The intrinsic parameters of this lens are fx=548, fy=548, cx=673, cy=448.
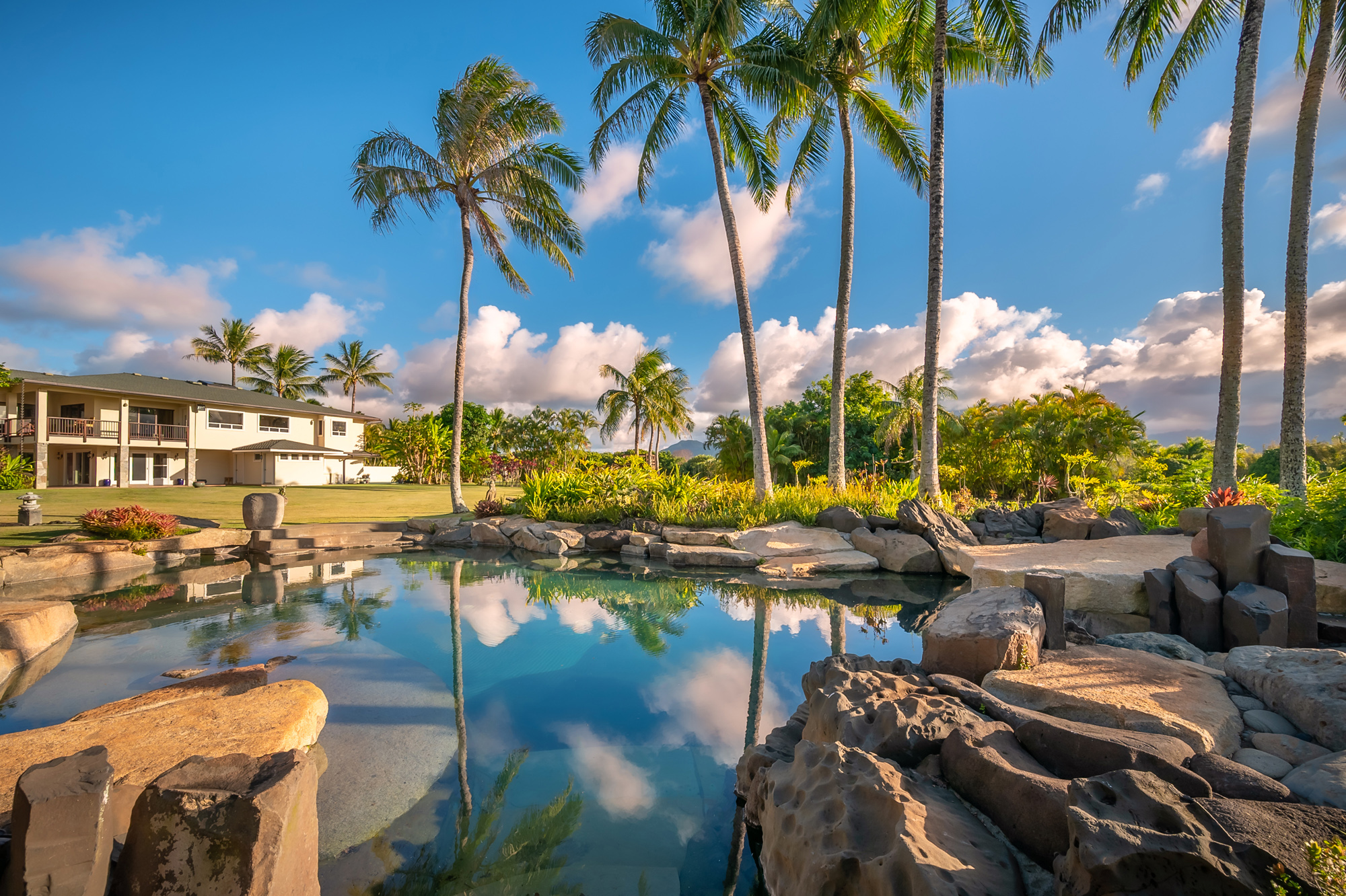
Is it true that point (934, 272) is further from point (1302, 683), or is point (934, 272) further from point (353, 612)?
point (353, 612)

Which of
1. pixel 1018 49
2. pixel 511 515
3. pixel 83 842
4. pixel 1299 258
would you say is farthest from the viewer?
pixel 511 515

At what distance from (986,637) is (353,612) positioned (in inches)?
270

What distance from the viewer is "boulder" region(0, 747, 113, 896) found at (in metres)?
1.62

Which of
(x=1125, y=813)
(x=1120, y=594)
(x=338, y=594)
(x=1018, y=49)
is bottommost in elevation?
(x=338, y=594)

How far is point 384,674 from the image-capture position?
15.6 ft

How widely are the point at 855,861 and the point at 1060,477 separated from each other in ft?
73.3

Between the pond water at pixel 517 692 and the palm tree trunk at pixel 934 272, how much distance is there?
8.88ft

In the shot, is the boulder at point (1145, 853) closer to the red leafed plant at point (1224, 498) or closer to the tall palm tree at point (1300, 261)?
the red leafed plant at point (1224, 498)

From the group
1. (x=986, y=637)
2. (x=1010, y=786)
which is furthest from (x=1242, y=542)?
(x=1010, y=786)

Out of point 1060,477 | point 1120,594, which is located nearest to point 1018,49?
point 1120,594

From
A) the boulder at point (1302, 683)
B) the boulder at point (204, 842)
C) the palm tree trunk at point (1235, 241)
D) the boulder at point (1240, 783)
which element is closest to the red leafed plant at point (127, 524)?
the boulder at point (204, 842)

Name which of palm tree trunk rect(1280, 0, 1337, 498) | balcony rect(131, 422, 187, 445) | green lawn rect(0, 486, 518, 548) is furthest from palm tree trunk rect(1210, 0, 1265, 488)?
balcony rect(131, 422, 187, 445)

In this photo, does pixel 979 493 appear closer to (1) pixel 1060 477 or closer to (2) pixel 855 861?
(1) pixel 1060 477

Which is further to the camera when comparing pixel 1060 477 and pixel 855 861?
pixel 1060 477
